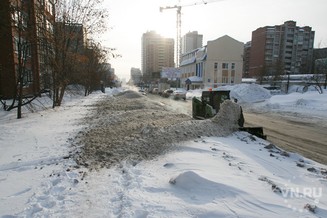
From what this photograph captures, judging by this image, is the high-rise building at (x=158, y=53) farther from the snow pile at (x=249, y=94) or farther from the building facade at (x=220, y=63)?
the snow pile at (x=249, y=94)

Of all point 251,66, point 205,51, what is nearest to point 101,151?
point 205,51

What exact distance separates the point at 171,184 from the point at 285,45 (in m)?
→ 110

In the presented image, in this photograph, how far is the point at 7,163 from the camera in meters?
5.45

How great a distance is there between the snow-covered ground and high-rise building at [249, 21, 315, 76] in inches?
3756

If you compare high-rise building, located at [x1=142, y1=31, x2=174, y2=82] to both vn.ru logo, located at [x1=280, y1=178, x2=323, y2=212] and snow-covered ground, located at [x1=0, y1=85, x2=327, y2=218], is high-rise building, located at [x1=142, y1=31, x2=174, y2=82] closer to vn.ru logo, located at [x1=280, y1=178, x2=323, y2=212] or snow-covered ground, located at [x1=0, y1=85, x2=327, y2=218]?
snow-covered ground, located at [x1=0, y1=85, x2=327, y2=218]

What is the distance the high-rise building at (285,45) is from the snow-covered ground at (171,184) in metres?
95.4

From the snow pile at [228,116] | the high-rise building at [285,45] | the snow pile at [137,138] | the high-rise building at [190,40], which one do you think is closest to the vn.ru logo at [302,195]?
the snow pile at [137,138]

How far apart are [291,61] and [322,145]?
342 feet

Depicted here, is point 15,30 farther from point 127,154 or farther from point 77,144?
point 127,154

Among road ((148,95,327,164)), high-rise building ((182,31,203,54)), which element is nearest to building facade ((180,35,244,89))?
road ((148,95,327,164))

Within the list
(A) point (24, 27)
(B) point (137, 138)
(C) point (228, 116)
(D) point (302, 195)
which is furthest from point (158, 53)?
(D) point (302, 195)

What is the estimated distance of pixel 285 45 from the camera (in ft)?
312

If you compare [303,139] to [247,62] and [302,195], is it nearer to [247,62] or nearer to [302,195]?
[302,195]

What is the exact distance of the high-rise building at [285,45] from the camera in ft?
304
